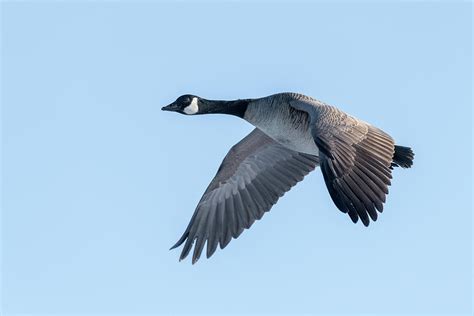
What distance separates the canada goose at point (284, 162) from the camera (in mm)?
11992

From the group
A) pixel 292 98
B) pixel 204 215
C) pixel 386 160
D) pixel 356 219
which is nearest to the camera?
pixel 356 219

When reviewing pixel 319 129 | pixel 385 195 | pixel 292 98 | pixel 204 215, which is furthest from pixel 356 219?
pixel 204 215

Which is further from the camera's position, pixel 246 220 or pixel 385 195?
pixel 246 220

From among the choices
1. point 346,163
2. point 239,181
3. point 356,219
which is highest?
point 239,181

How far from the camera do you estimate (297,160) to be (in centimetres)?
1609

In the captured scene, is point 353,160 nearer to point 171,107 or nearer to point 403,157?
point 403,157

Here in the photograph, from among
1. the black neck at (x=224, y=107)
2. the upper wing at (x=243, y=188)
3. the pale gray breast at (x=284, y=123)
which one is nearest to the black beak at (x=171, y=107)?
the black neck at (x=224, y=107)

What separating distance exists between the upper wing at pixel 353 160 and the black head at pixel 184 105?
2.89 metres

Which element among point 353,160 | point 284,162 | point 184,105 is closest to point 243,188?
point 284,162

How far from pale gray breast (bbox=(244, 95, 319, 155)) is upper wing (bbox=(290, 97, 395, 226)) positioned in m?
0.77

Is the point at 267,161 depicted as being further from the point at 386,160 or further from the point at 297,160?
the point at 386,160

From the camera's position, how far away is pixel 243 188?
16031 millimetres

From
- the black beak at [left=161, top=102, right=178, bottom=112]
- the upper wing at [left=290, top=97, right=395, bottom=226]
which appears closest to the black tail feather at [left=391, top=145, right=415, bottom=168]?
the upper wing at [left=290, top=97, right=395, bottom=226]

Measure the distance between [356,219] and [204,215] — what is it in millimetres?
4339
